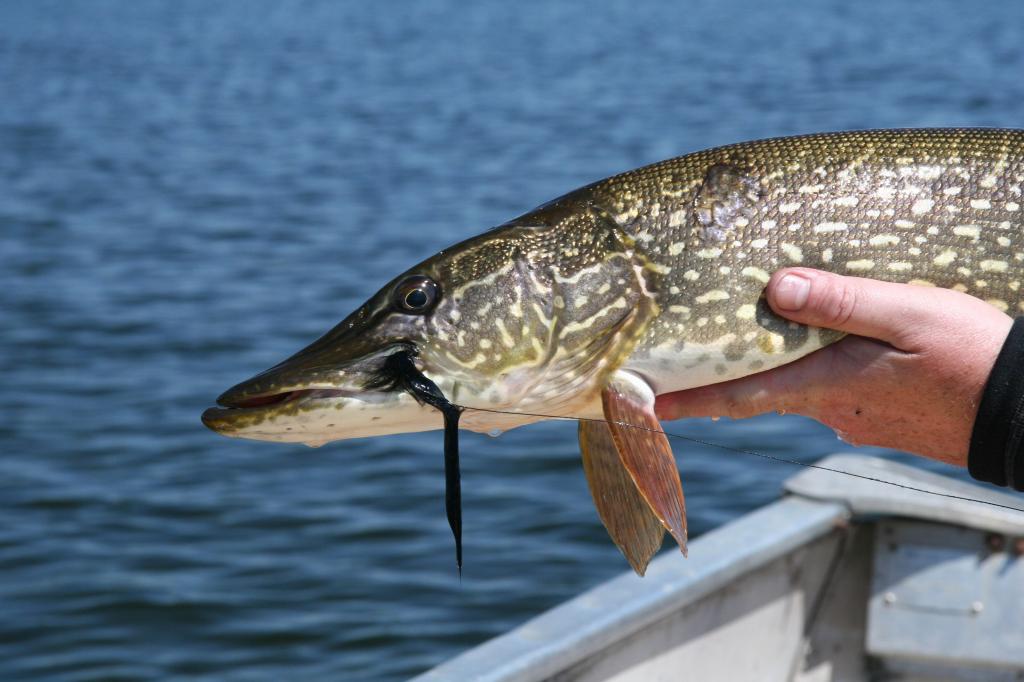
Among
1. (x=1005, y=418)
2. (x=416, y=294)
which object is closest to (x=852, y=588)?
(x=1005, y=418)

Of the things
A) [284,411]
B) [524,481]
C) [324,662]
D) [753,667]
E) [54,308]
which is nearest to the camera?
[284,411]

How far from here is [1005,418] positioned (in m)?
2.50

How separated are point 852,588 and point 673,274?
2367 mm

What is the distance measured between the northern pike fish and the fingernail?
54 mm

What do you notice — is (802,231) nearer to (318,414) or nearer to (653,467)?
(653,467)

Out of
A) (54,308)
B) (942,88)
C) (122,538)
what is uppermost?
(942,88)

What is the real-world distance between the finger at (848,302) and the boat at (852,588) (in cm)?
152

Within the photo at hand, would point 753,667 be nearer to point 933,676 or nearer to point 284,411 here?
point 933,676

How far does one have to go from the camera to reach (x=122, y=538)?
672cm

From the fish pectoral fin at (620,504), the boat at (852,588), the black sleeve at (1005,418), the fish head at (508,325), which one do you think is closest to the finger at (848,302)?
the black sleeve at (1005,418)

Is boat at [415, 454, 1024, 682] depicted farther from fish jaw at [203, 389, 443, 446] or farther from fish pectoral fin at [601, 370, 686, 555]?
fish jaw at [203, 389, 443, 446]

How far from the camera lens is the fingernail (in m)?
2.47

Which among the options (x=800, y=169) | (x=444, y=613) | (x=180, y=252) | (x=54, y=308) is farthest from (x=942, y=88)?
(x=800, y=169)

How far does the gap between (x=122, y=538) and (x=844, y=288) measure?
16.4ft
